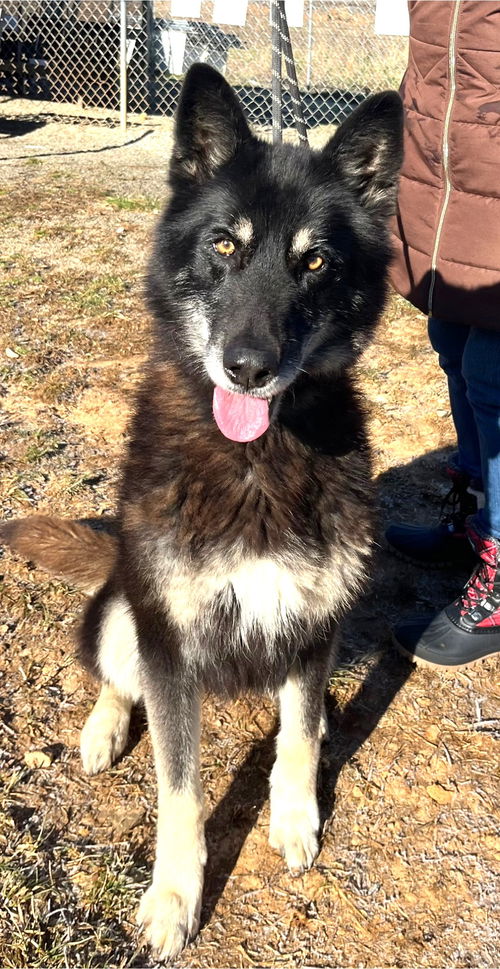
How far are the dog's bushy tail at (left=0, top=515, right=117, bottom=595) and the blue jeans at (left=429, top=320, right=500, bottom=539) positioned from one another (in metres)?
1.47

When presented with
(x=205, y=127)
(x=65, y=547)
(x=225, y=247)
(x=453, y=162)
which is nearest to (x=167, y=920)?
(x=65, y=547)

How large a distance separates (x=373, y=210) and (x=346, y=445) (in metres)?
0.74

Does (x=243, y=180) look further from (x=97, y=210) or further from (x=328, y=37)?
(x=328, y=37)

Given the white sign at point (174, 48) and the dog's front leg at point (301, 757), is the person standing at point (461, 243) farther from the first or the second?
the white sign at point (174, 48)

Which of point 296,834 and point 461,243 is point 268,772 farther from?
point 461,243

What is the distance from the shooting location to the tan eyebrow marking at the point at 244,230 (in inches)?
77.7

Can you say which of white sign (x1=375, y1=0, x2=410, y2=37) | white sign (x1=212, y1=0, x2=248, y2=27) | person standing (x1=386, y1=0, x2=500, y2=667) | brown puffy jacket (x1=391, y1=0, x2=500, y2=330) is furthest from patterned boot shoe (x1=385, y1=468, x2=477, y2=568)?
white sign (x1=212, y1=0, x2=248, y2=27)

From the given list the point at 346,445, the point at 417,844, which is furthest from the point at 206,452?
the point at 417,844

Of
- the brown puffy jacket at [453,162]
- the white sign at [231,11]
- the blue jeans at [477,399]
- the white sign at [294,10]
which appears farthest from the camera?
the white sign at [231,11]

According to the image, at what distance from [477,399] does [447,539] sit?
889 millimetres

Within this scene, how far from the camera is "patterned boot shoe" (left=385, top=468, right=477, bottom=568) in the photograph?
3307mm

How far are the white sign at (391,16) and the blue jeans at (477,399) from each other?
3748 mm

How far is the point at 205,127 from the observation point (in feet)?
6.91

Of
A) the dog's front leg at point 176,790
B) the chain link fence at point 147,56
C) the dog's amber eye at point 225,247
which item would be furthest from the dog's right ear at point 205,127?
the chain link fence at point 147,56
